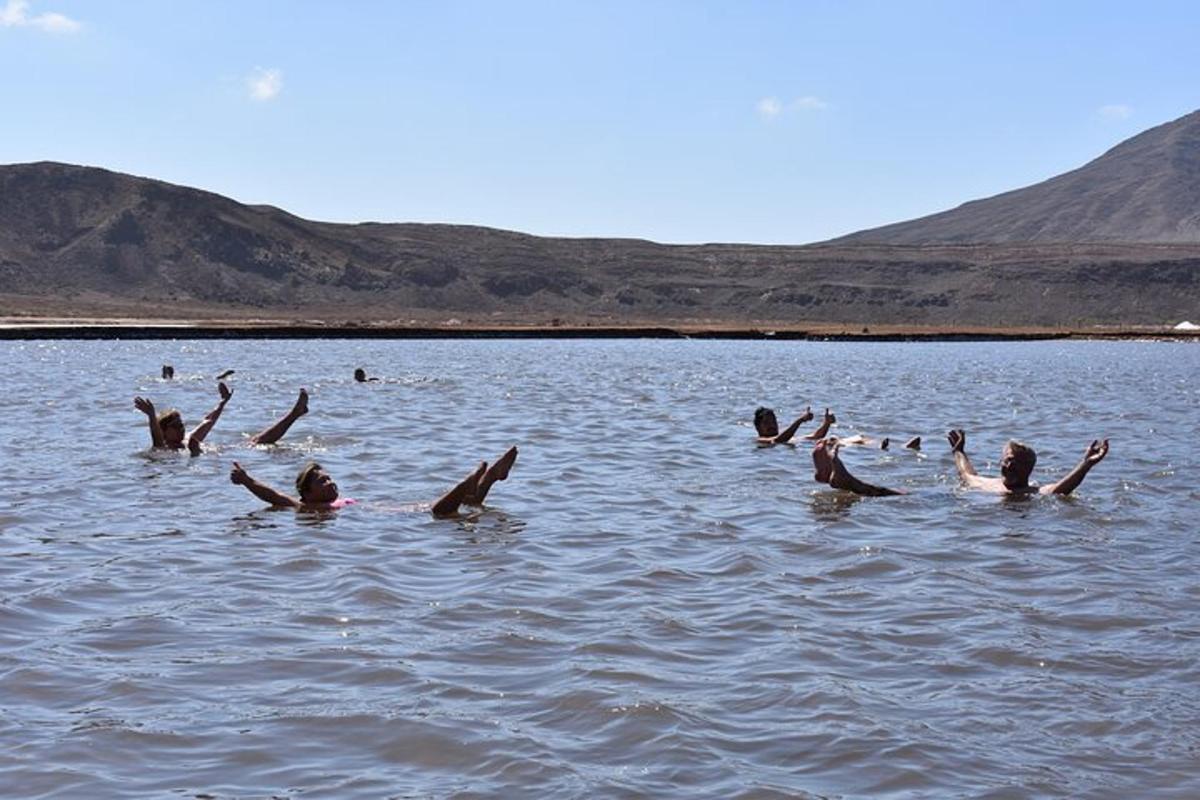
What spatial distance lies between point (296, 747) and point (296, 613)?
2.58m

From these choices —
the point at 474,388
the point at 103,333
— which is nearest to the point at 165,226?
the point at 103,333

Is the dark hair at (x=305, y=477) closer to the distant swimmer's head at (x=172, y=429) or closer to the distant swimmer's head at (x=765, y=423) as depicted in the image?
the distant swimmer's head at (x=172, y=429)

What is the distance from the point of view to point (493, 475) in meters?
12.8

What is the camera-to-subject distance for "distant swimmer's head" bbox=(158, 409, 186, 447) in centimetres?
1702

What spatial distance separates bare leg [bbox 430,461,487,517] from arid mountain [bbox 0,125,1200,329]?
9834 cm

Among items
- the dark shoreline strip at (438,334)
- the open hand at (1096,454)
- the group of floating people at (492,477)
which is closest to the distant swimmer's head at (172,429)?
the group of floating people at (492,477)

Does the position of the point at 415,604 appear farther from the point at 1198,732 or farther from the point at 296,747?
the point at 1198,732

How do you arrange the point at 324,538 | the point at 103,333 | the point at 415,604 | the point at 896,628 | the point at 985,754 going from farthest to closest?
the point at 103,333, the point at 324,538, the point at 415,604, the point at 896,628, the point at 985,754

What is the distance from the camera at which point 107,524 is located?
1221 centimetres

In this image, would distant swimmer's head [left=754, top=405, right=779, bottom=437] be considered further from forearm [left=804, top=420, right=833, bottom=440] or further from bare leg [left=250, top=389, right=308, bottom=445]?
bare leg [left=250, top=389, right=308, bottom=445]

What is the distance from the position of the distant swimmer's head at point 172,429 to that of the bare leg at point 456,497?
551 cm

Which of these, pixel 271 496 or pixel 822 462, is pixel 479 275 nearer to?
pixel 822 462

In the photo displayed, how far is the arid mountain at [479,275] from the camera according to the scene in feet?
397

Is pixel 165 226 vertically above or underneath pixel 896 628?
above
